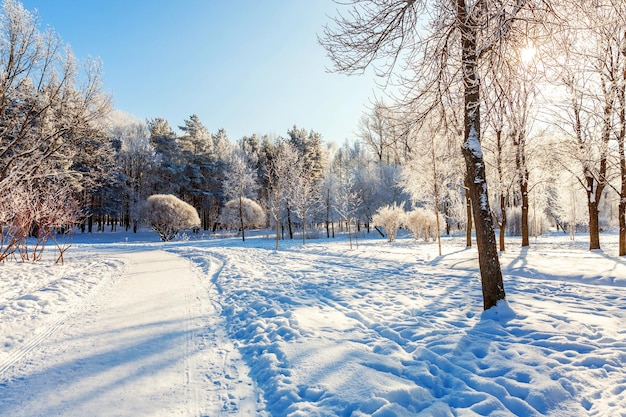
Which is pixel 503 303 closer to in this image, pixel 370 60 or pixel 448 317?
pixel 448 317

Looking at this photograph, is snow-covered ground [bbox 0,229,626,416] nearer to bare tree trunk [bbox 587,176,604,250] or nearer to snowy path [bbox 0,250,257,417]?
snowy path [bbox 0,250,257,417]

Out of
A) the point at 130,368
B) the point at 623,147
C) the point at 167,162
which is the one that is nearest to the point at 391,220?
the point at 623,147

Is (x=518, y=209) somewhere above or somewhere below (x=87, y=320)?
above

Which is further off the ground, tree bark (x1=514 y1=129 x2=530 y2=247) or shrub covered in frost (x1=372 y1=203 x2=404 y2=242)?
tree bark (x1=514 y1=129 x2=530 y2=247)

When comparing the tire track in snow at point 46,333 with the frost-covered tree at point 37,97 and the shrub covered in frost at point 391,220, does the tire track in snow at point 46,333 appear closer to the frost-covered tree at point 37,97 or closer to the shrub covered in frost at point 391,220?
the frost-covered tree at point 37,97

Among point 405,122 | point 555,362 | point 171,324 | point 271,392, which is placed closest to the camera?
point 271,392

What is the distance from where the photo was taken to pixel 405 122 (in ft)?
18.0

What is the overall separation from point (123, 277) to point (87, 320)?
446 centimetres

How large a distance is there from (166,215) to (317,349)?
27.7 meters

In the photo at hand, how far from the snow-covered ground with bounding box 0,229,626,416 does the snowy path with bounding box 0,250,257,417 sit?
0.02 m

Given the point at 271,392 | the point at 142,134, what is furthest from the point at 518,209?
the point at 142,134

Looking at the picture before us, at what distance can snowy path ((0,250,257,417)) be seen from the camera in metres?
2.75

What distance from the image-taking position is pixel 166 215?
27.8 meters

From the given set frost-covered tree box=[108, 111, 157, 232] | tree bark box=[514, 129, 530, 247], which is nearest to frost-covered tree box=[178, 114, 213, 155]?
frost-covered tree box=[108, 111, 157, 232]
